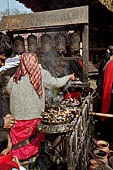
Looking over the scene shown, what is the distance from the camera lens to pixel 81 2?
6461 millimetres

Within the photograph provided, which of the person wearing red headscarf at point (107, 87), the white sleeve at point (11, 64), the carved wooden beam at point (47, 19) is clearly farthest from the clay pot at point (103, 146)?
the white sleeve at point (11, 64)

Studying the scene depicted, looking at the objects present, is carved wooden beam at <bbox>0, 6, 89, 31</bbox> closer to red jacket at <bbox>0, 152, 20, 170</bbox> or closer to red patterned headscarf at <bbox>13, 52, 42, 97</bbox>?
red patterned headscarf at <bbox>13, 52, 42, 97</bbox>

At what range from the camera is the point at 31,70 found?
3.51 m

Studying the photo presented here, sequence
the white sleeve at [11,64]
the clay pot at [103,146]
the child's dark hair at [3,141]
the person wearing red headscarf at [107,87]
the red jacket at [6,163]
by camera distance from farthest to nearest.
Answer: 1. the white sleeve at [11,64]
2. the person wearing red headscarf at [107,87]
3. the clay pot at [103,146]
4. the child's dark hair at [3,141]
5. the red jacket at [6,163]

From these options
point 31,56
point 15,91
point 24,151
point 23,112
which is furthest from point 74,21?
point 24,151

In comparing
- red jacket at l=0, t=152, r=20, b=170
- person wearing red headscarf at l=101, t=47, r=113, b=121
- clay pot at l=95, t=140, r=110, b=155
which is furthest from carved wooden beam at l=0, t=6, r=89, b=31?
red jacket at l=0, t=152, r=20, b=170

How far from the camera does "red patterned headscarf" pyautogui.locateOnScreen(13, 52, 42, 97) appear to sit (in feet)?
11.5

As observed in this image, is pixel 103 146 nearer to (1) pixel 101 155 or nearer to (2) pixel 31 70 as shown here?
(1) pixel 101 155

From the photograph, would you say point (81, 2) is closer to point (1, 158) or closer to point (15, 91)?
point (15, 91)

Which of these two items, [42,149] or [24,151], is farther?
[42,149]

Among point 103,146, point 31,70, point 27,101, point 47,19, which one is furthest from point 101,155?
point 47,19

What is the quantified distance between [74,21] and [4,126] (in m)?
2.86

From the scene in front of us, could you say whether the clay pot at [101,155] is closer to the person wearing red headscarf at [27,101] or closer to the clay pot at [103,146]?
the clay pot at [103,146]

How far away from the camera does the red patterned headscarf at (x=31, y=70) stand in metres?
3.51
